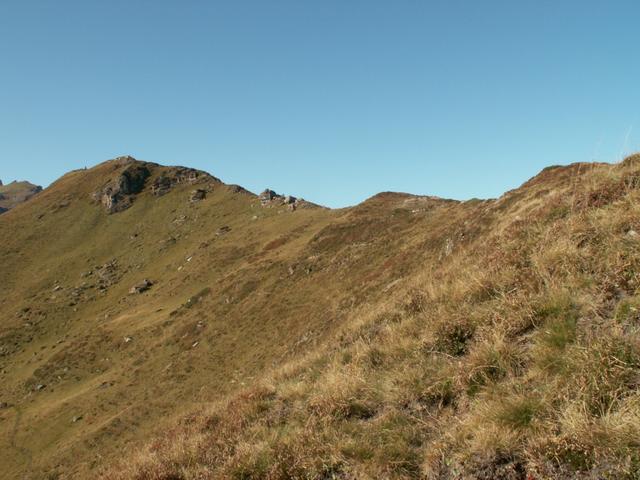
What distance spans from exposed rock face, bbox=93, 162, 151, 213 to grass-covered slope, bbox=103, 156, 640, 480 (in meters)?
146

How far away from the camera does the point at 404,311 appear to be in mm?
11180

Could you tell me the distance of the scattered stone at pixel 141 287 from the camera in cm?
9444

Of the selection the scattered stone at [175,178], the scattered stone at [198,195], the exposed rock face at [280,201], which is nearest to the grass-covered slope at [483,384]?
the exposed rock face at [280,201]

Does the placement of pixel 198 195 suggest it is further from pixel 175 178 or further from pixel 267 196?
pixel 267 196

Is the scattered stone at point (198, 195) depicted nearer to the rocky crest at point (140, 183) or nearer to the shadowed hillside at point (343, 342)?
the rocky crest at point (140, 183)

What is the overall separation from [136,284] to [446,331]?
3934 inches

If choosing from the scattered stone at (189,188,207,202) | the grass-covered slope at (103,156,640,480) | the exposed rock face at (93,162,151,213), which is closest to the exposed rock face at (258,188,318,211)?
the scattered stone at (189,188,207,202)

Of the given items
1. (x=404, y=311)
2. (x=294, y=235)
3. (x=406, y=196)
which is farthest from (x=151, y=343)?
(x=404, y=311)

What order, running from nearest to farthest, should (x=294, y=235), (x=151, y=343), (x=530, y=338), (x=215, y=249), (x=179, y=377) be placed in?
(x=530, y=338) < (x=179, y=377) < (x=151, y=343) < (x=294, y=235) < (x=215, y=249)

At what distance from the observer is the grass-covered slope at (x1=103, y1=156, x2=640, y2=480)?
5.15 m

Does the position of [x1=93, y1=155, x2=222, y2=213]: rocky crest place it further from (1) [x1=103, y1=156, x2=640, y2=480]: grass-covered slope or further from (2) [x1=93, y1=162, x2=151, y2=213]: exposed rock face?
(1) [x1=103, y1=156, x2=640, y2=480]: grass-covered slope

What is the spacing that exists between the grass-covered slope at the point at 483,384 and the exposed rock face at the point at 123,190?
146 metres

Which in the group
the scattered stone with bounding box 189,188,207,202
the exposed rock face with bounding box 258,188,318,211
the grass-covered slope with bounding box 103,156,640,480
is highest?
the scattered stone with bounding box 189,188,207,202

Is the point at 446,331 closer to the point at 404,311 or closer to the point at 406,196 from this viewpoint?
the point at 404,311
